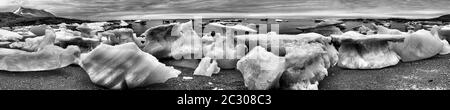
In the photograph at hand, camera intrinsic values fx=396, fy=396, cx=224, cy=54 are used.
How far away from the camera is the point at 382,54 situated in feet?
8.20

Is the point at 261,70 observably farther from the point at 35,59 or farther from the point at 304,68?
the point at 35,59

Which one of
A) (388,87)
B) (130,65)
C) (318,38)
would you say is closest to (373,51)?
(318,38)

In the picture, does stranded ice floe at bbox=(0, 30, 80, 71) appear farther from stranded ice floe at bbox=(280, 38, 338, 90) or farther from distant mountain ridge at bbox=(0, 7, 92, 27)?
distant mountain ridge at bbox=(0, 7, 92, 27)

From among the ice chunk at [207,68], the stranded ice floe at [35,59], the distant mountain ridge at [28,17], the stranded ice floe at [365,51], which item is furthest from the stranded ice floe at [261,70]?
the distant mountain ridge at [28,17]

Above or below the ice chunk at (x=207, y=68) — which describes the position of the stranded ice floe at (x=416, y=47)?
above

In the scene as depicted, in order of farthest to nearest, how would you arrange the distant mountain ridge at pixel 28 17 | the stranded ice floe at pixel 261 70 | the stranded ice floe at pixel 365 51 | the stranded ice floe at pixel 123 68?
the distant mountain ridge at pixel 28 17
the stranded ice floe at pixel 365 51
the stranded ice floe at pixel 123 68
the stranded ice floe at pixel 261 70

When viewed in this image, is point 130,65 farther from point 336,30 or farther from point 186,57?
point 336,30

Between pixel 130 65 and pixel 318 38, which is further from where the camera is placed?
pixel 318 38

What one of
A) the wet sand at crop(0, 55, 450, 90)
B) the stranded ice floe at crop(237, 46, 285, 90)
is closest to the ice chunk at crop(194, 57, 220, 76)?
the wet sand at crop(0, 55, 450, 90)

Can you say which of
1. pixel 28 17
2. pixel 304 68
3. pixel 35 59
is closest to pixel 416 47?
pixel 304 68

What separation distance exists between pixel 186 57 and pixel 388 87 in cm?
127

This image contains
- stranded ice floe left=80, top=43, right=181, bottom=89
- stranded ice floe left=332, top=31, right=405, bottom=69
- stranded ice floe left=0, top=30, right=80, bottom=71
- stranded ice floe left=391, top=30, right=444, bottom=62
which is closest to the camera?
stranded ice floe left=80, top=43, right=181, bottom=89

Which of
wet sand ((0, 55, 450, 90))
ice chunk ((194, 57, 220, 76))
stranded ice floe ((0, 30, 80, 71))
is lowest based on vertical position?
wet sand ((0, 55, 450, 90))

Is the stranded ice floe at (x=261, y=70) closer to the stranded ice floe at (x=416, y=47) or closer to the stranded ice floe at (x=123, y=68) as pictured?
the stranded ice floe at (x=123, y=68)
